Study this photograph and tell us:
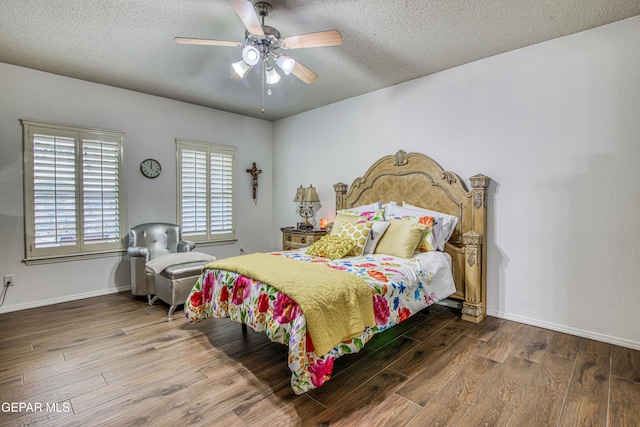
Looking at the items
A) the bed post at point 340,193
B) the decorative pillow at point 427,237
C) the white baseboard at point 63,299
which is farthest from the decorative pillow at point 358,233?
the white baseboard at point 63,299

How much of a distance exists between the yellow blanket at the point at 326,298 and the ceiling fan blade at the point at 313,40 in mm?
1740

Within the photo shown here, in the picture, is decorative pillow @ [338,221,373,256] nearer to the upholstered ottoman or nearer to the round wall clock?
the upholstered ottoman

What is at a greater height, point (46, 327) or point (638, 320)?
point (638, 320)

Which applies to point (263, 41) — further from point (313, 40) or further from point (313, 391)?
point (313, 391)

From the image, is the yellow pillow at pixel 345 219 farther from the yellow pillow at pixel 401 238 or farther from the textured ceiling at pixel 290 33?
the textured ceiling at pixel 290 33

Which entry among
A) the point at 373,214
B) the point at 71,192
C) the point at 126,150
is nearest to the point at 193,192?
the point at 126,150

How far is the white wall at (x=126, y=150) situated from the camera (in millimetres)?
3545

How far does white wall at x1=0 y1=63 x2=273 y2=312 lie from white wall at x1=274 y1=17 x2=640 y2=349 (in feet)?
10.1

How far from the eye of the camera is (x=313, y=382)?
188 centimetres

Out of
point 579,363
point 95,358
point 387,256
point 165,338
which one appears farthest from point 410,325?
point 95,358

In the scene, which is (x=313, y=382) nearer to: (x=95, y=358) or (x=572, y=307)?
(x=95, y=358)

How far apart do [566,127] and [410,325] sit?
7.62 feet

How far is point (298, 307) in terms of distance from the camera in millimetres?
1955

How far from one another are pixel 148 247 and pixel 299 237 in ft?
6.56
